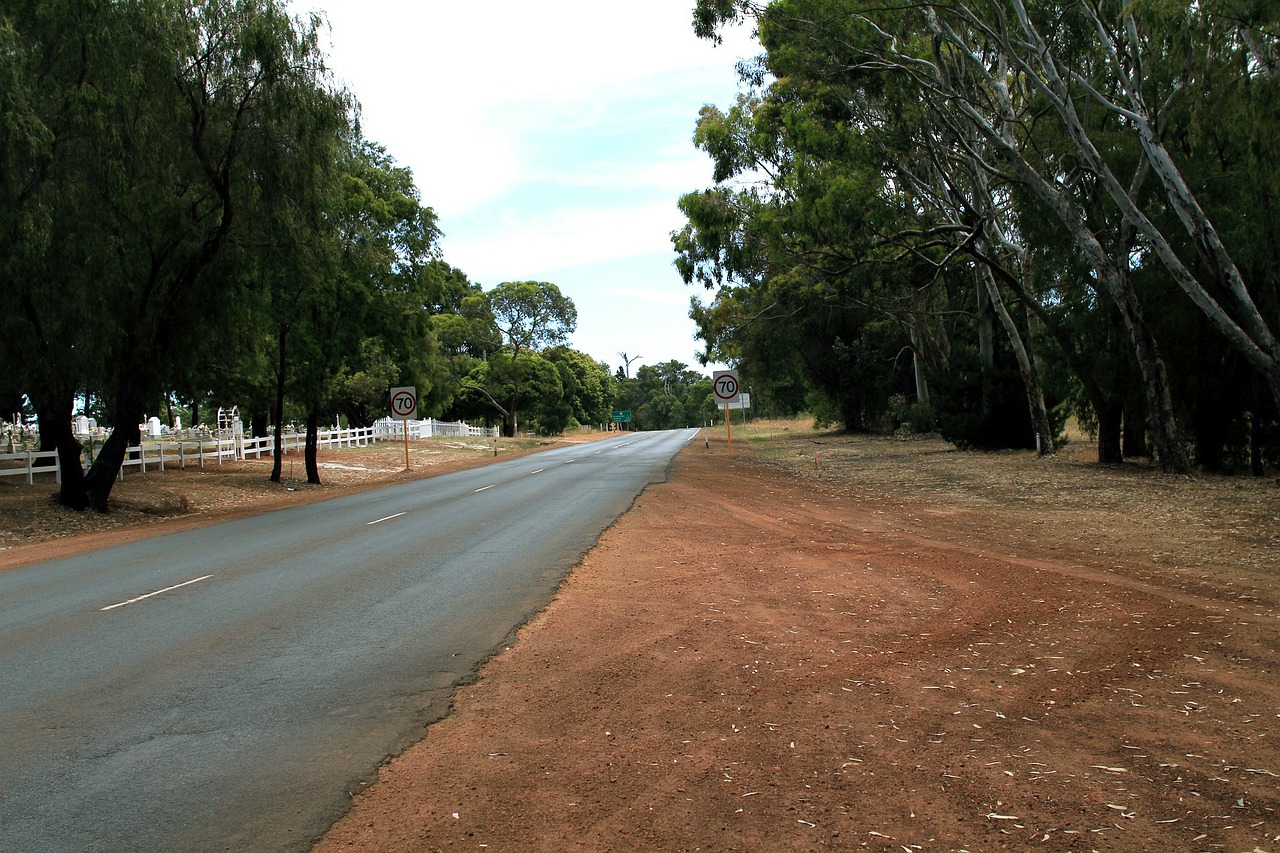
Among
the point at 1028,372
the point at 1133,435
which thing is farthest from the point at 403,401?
the point at 1133,435

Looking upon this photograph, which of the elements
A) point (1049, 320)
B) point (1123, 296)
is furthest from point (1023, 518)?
point (1049, 320)

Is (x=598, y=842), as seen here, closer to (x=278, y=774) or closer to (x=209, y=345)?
(x=278, y=774)

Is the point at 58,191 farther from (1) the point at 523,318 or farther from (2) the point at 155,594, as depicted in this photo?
(1) the point at 523,318

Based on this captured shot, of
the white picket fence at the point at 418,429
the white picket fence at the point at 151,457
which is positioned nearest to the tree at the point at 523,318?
the white picket fence at the point at 418,429

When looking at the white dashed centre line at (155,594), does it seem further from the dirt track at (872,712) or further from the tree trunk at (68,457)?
the tree trunk at (68,457)

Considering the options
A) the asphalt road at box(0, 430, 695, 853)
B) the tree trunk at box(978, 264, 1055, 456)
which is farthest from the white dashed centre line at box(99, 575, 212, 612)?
the tree trunk at box(978, 264, 1055, 456)

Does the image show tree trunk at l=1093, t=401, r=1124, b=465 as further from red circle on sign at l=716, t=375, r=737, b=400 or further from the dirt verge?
red circle on sign at l=716, t=375, r=737, b=400

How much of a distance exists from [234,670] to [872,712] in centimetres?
458

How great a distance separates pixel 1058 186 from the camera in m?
23.9

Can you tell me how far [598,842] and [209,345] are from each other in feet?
84.1

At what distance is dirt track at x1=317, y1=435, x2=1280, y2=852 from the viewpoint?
14.1 ft

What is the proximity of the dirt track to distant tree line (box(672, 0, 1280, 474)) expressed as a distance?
8386mm

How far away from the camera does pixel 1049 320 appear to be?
2420cm

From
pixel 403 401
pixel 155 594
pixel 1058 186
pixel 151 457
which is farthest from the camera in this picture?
pixel 403 401
